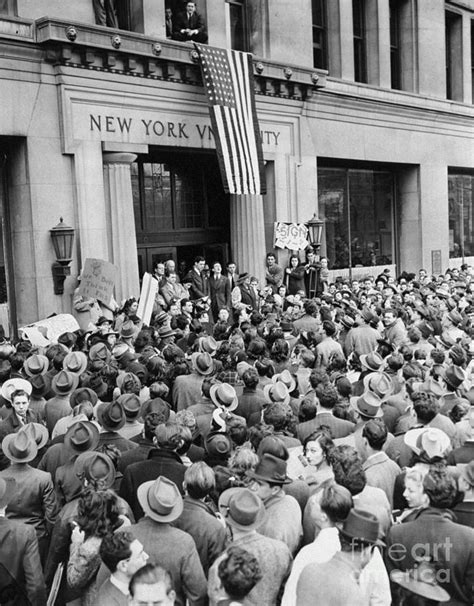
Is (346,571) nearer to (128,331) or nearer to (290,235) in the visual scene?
(128,331)

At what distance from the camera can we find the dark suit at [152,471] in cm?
567

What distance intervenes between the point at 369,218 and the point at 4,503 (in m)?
21.1

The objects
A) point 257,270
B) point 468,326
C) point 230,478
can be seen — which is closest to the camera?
point 230,478

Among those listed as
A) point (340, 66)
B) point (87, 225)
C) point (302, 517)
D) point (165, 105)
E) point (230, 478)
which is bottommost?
point (302, 517)

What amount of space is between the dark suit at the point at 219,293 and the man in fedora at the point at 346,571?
1262cm

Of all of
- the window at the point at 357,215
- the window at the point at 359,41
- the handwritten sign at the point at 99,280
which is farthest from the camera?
the window at the point at 359,41

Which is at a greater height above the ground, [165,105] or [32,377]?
[165,105]

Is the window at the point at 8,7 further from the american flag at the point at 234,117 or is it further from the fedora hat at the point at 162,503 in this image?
the fedora hat at the point at 162,503

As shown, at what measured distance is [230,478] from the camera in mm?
5121

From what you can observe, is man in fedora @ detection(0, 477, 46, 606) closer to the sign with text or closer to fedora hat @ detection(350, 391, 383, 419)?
fedora hat @ detection(350, 391, 383, 419)

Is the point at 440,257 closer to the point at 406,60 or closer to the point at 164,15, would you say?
the point at 406,60

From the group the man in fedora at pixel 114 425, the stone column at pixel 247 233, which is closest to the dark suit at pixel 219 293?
the stone column at pixel 247 233

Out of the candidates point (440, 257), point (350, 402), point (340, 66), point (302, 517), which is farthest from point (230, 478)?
point (440, 257)

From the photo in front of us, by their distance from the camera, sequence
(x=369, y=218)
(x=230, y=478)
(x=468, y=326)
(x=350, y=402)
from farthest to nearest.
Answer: (x=369, y=218)
(x=468, y=326)
(x=350, y=402)
(x=230, y=478)
